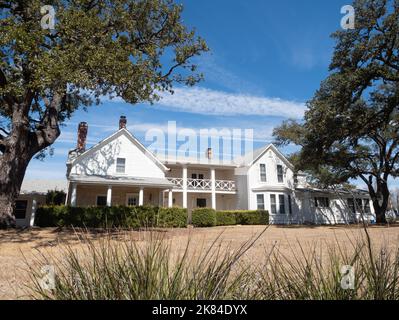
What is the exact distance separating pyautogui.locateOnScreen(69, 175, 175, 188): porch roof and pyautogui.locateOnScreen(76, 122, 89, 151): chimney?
521 centimetres

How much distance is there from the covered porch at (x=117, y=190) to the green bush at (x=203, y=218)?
8.16 ft

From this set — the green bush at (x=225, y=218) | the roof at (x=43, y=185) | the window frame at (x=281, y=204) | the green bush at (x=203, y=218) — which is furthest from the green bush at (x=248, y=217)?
the roof at (x=43, y=185)

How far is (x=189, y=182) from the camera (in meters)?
28.6

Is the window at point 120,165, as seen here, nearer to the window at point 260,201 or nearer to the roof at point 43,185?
the roof at point 43,185

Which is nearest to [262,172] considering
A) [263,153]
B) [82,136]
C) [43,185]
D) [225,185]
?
[263,153]

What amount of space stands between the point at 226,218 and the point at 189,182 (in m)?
6.26

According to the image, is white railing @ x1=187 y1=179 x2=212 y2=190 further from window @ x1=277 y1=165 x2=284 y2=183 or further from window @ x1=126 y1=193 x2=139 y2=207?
window @ x1=277 y1=165 x2=284 y2=183

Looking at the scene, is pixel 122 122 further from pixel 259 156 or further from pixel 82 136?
pixel 259 156

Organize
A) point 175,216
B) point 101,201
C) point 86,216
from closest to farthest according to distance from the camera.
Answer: point 86,216, point 175,216, point 101,201

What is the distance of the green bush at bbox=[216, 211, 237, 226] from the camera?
2382cm

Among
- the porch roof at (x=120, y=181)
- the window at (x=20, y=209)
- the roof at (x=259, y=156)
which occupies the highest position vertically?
the roof at (x=259, y=156)

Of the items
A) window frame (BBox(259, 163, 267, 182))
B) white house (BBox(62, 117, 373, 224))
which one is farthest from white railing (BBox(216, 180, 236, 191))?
window frame (BBox(259, 163, 267, 182))

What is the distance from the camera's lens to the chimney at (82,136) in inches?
1038
